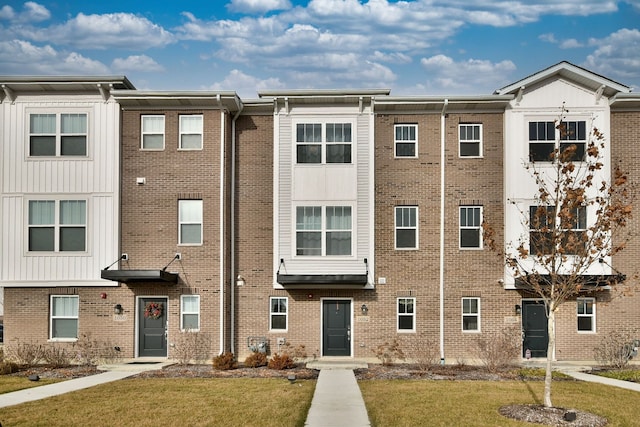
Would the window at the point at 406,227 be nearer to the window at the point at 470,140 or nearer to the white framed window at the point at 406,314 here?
the white framed window at the point at 406,314

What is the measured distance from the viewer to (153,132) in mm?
21812

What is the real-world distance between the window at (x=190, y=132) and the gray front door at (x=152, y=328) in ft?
17.1

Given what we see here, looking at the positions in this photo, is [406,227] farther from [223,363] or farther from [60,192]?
[60,192]

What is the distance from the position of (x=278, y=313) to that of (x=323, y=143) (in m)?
5.96

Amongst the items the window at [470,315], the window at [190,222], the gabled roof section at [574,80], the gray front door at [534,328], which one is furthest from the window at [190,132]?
the gray front door at [534,328]

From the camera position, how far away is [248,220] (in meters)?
22.2

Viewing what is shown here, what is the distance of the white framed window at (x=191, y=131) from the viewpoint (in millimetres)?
21781

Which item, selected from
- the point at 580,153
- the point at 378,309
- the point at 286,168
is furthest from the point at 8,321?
the point at 580,153

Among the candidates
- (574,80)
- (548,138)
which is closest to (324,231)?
(548,138)

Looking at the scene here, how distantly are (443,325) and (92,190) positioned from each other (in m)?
12.5

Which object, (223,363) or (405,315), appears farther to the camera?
(405,315)

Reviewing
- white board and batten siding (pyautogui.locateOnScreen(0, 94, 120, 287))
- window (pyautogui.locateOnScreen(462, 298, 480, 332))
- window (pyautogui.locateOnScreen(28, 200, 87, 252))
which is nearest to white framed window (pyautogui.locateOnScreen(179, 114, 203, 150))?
white board and batten siding (pyautogui.locateOnScreen(0, 94, 120, 287))

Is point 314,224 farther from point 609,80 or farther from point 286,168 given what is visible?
point 609,80

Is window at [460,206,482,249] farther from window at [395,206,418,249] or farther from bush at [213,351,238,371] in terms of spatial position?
bush at [213,351,238,371]
